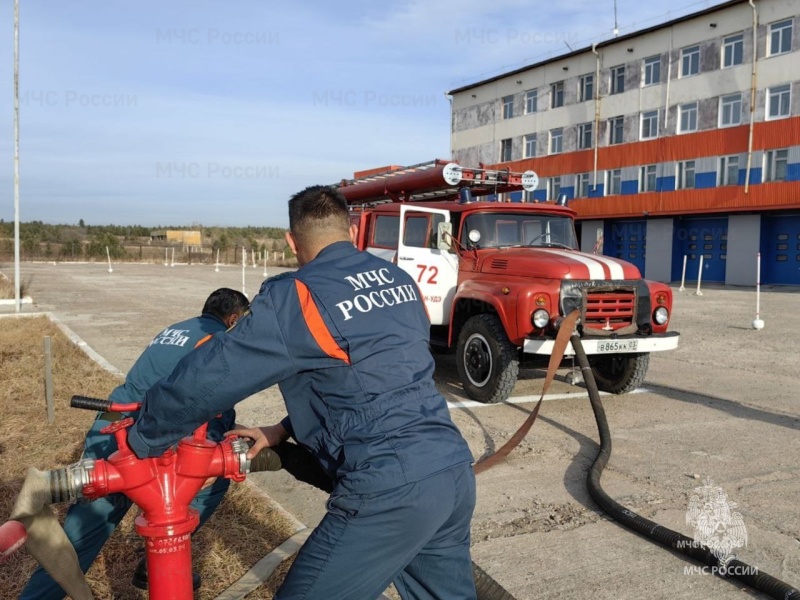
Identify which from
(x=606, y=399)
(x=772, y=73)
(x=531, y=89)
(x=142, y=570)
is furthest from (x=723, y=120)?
(x=142, y=570)

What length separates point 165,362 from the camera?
10.2 ft

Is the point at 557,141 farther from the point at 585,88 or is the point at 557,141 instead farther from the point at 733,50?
the point at 733,50

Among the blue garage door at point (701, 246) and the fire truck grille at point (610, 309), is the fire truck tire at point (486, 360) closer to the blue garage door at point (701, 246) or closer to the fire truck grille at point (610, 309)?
the fire truck grille at point (610, 309)

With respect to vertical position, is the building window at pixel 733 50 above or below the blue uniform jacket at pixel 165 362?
above

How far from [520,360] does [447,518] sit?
5.35 meters

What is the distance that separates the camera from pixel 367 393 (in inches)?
77.6

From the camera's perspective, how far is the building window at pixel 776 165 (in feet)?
90.3

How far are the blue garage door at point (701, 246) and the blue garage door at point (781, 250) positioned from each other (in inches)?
70.4

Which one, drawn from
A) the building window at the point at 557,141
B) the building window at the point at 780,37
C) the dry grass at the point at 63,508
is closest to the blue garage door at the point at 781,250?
the building window at the point at 780,37

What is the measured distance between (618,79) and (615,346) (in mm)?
30229

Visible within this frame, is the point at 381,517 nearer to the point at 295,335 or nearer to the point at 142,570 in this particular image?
the point at 295,335

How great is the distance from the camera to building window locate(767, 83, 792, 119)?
27.2m

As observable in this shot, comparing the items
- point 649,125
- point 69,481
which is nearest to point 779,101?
point 649,125

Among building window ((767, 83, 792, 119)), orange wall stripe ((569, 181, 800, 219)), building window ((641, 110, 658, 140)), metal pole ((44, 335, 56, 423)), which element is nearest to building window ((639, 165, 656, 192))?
orange wall stripe ((569, 181, 800, 219))
